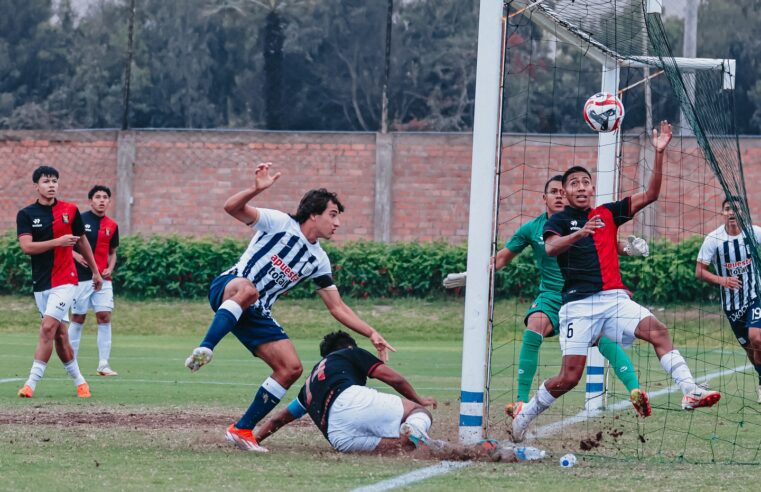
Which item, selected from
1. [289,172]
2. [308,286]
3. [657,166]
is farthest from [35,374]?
[289,172]

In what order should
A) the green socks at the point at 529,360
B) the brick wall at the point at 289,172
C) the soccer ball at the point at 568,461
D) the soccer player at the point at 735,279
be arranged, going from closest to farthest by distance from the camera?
the soccer ball at the point at 568,461
the green socks at the point at 529,360
the soccer player at the point at 735,279
the brick wall at the point at 289,172

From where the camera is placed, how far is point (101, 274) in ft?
47.1

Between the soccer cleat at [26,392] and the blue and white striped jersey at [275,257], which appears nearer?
the blue and white striped jersey at [275,257]

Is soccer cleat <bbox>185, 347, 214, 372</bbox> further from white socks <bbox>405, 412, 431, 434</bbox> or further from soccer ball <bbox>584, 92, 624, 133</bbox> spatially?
soccer ball <bbox>584, 92, 624, 133</bbox>

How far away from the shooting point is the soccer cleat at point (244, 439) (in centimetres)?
767

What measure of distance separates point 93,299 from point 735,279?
7.82m

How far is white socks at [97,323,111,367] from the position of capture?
13.9 meters

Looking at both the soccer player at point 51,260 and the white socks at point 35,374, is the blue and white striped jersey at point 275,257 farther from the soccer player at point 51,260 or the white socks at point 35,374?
the white socks at point 35,374

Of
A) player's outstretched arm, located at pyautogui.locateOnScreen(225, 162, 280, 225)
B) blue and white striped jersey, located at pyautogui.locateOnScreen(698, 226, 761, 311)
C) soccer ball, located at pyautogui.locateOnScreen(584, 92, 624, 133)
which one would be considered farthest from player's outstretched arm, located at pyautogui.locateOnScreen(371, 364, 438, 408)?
blue and white striped jersey, located at pyautogui.locateOnScreen(698, 226, 761, 311)

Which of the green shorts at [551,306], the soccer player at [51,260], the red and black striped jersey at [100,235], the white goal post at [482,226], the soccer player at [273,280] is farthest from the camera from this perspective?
the red and black striped jersey at [100,235]

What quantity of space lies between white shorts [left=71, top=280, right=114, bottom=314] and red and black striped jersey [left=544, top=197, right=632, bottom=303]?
24.4 feet

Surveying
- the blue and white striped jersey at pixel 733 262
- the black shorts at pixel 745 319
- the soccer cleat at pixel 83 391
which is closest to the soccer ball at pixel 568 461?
the black shorts at pixel 745 319

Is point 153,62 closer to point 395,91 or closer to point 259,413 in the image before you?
point 395,91

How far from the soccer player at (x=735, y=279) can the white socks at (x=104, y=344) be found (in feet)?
22.9
